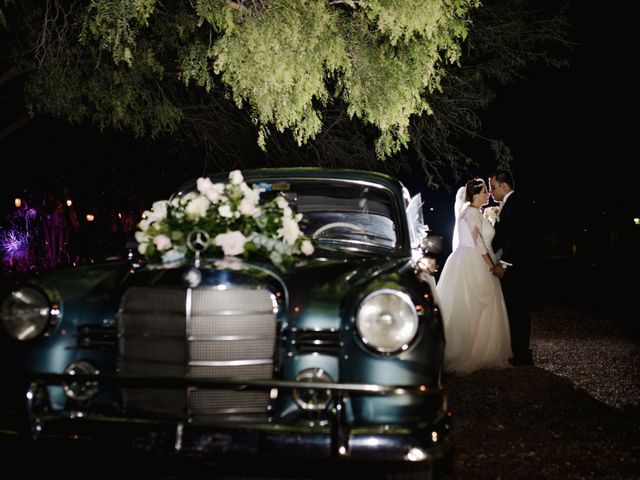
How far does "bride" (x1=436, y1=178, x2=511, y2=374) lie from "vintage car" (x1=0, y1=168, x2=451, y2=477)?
382cm

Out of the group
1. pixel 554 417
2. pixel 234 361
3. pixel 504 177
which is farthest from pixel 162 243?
pixel 504 177

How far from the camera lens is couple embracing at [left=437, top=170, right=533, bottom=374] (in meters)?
7.58

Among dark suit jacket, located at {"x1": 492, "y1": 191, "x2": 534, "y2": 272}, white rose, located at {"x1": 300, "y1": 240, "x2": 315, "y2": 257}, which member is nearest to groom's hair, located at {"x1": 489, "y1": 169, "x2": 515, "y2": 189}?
dark suit jacket, located at {"x1": 492, "y1": 191, "x2": 534, "y2": 272}

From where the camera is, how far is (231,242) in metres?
4.01

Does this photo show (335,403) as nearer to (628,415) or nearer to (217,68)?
(628,415)

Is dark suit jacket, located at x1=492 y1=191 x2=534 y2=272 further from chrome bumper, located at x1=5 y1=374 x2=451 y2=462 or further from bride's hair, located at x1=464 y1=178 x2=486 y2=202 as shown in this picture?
chrome bumper, located at x1=5 y1=374 x2=451 y2=462

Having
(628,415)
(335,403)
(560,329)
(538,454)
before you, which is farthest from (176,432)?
(560,329)

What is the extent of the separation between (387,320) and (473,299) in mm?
4420

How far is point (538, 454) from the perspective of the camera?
4.69m

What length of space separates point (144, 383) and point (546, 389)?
452 cm

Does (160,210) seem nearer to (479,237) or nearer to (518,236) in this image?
(479,237)

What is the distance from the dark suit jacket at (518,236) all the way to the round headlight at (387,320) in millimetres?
4559

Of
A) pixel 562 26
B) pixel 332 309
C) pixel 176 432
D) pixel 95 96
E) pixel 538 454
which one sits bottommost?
pixel 538 454

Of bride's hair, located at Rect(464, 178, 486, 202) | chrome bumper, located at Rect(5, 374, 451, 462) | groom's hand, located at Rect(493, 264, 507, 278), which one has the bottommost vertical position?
chrome bumper, located at Rect(5, 374, 451, 462)
